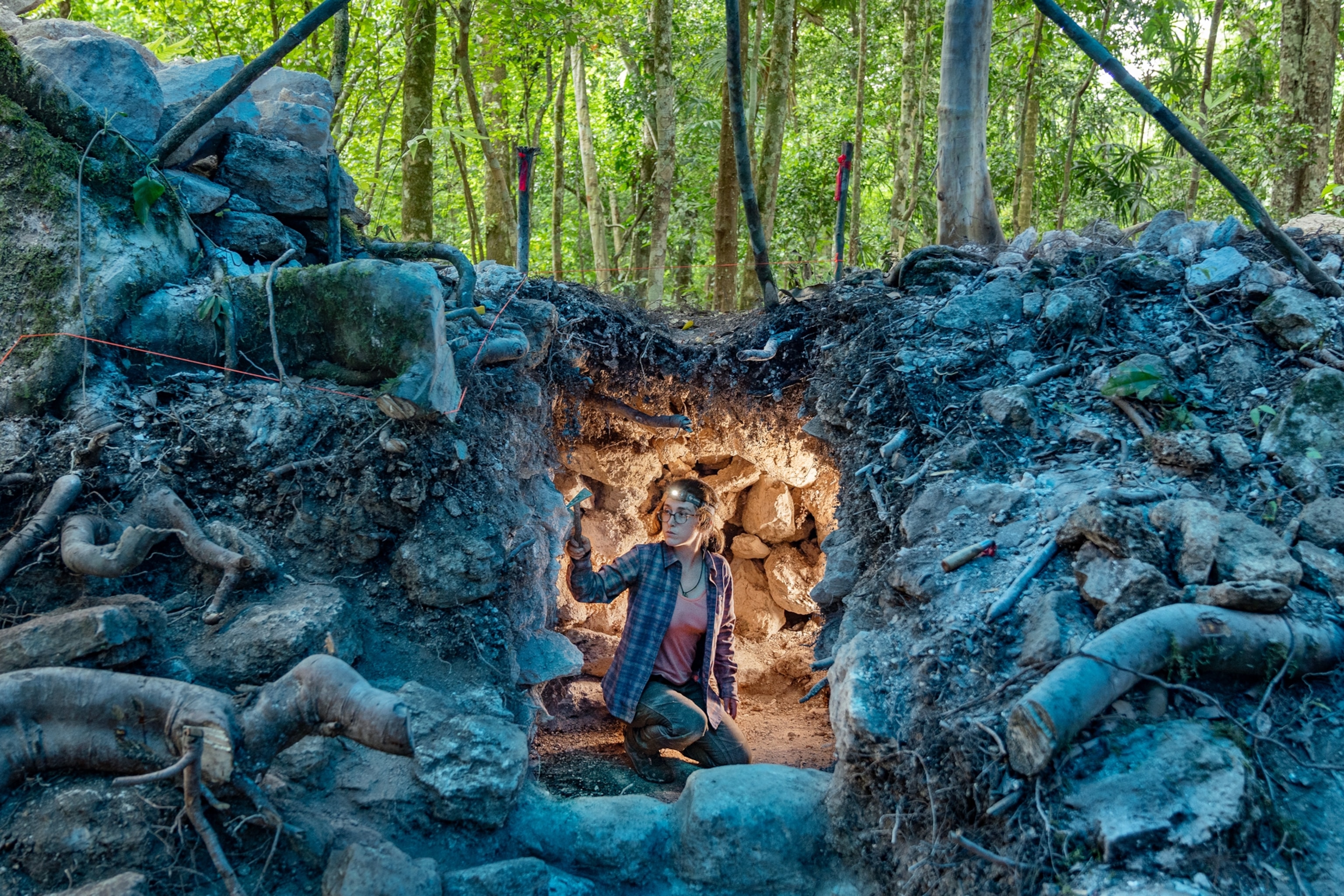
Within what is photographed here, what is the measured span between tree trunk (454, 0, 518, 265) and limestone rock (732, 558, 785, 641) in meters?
4.22

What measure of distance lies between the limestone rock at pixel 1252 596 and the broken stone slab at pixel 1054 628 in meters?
0.39

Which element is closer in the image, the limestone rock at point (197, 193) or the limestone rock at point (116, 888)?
the limestone rock at point (116, 888)

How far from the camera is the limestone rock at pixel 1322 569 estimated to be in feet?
9.18

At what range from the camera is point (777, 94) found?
27.4 ft

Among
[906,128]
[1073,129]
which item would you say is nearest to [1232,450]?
[906,128]

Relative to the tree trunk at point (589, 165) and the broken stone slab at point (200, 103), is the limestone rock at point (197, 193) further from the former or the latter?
the tree trunk at point (589, 165)

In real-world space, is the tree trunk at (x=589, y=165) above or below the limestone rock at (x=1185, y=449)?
above

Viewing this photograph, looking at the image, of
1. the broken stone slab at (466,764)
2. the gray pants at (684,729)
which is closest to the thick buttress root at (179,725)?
the broken stone slab at (466,764)

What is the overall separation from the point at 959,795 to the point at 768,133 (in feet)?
23.4

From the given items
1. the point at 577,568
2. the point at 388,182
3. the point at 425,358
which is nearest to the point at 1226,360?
the point at 577,568

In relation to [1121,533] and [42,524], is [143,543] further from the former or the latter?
[1121,533]

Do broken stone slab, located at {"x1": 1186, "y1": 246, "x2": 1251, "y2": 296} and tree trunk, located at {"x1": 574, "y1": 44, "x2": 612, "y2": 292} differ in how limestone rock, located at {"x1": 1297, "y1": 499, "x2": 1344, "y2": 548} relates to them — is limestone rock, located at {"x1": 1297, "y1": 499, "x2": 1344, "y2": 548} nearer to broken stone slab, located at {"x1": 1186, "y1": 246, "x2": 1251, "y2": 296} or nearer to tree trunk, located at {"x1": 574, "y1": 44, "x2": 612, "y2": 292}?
broken stone slab, located at {"x1": 1186, "y1": 246, "x2": 1251, "y2": 296}

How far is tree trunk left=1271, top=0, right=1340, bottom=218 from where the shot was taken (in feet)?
25.7

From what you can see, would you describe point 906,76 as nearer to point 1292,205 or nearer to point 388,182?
point 1292,205
